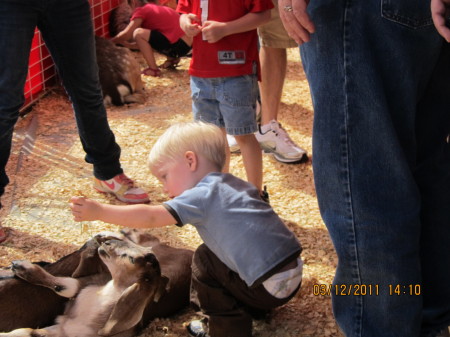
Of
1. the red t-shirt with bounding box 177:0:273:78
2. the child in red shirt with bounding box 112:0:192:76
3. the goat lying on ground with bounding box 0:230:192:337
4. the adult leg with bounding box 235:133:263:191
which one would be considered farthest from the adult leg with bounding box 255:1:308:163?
the child in red shirt with bounding box 112:0:192:76

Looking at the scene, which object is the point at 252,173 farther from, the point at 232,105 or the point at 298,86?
the point at 298,86

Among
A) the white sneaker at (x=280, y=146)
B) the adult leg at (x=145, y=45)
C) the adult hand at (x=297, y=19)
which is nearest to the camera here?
the adult hand at (x=297, y=19)

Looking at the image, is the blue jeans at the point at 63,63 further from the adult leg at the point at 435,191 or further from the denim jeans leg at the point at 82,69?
the adult leg at the point at 435,191

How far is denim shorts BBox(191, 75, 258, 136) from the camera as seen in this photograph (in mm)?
3857

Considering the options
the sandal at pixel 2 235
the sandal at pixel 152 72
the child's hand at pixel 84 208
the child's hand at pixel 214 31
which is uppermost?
the child's hand at pixel 214 31

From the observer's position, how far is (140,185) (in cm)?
453

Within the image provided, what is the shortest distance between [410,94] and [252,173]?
72.7 inches

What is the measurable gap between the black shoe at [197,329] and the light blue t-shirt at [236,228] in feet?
1.18

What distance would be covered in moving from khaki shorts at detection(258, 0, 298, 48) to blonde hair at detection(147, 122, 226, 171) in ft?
7.60

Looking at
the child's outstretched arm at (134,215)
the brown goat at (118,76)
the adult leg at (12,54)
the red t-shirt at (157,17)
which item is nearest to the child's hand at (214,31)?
the adult leg at (12,54)

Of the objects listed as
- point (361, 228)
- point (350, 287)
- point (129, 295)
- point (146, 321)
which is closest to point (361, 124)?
point (361, 228)

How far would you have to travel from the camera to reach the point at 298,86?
22.3 feet

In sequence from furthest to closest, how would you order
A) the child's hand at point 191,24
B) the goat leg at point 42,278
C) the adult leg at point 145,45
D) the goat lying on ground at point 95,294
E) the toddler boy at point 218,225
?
the adult leg at point 145,45 → the child's hand at point 191,24 → the goat leg at point 42,278 → the goat lying on ground at point 95,294 → the toddler boy at point 218,225

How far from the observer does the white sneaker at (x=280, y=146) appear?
16.0ft
